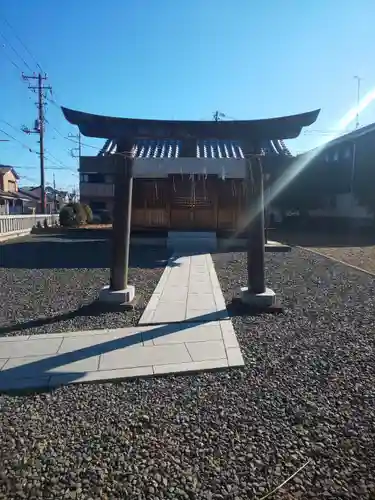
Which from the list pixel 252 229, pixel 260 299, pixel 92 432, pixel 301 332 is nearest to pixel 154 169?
pixel 252 229

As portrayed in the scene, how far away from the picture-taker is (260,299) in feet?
15.8

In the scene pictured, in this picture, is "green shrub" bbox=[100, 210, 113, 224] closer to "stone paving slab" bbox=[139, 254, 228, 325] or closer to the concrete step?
the concrete step

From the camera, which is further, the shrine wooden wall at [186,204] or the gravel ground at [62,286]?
the shrine wooden wall at [186,204]

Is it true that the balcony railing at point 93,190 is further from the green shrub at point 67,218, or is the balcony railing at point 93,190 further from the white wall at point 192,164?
the white wall at point 192,164

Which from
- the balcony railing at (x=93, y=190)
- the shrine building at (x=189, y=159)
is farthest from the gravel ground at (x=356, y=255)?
the balcony railing at (x=93, y=190)

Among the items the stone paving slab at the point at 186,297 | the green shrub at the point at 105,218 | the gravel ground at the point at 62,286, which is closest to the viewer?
the gravel ground at the point at 62,286

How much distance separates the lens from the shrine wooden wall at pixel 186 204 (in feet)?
42.0

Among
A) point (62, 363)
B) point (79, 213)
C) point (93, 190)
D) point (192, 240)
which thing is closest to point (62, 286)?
point (62, 363)

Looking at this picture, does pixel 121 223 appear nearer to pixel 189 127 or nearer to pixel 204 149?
pixel 189 127

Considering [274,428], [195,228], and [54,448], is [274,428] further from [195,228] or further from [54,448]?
[195,228]

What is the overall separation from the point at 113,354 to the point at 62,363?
1.55ft

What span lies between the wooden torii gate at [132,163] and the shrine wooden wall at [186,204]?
738cm

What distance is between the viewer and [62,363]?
316 cm

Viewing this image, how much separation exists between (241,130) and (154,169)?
6.80ft
